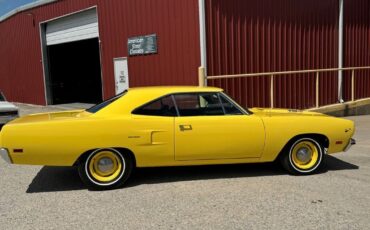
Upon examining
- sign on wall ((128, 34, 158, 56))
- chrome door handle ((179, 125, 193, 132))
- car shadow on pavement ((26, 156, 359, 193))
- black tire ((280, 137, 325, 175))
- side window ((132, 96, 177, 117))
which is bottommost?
car shadow on pavement ((26, 156, 359, 193))

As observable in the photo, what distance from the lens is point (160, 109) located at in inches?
231

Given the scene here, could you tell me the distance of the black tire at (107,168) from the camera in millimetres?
5625

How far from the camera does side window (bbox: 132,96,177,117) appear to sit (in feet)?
19.0

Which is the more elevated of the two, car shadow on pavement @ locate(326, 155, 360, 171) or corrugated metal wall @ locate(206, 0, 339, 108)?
corrugated metal wall @ locate(206, 0, 339, 108)

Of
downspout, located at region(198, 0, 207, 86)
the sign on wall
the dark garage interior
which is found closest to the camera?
downspout, located at region(198, 0, 207, 86)

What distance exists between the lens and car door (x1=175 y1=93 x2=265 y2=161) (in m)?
5.77

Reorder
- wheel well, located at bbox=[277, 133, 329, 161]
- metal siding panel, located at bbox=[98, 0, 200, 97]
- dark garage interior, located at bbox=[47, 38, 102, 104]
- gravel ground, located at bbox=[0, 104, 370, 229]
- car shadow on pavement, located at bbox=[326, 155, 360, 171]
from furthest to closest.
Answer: dark garage interior, located at bbox=[47, 38, 102, 104] < metal siding panel, located at bbox=[98, 0, 200, 97] < car shadow on pavement, located at bbox=[326, 155, 360, 171] < wheel well, located at bbox=[277, 133, 329, 161] < gravel ground, located at bbox=[0, 104, 370, 229]

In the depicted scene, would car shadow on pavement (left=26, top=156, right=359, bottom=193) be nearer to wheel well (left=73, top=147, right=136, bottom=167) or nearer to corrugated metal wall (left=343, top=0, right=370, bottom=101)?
wheel well (left=73, top=147, right=136, bottom=167)

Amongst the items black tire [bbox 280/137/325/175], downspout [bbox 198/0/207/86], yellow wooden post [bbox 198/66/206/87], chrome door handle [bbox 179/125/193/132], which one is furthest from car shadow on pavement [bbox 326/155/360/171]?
downspout [bbox 198/0/207/86]

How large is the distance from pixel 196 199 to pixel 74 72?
1789 centimetres

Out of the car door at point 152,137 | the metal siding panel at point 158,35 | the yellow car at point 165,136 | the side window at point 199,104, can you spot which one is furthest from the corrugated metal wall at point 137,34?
the car door at point 152,137

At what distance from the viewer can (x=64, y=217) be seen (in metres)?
4.64

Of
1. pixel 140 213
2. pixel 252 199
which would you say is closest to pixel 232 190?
pixel 252 199

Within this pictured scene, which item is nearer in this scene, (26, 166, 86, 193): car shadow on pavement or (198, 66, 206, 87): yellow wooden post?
(26, 166, 86, 193): car shadow on pavement
